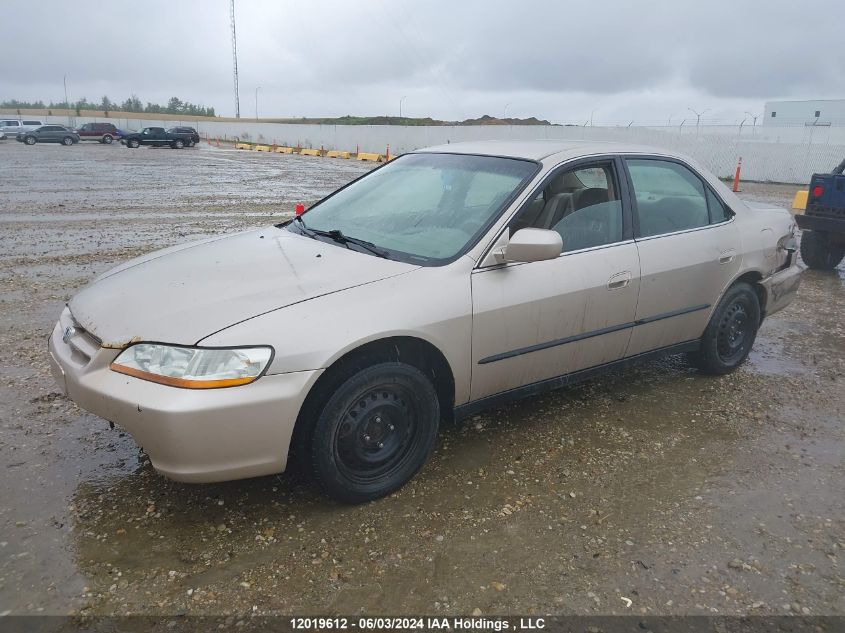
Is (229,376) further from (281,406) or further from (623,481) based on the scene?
(623,481)

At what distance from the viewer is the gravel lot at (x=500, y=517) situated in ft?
8.18

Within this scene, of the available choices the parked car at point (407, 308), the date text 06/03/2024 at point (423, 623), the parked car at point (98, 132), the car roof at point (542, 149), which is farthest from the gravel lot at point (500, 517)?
the parked car at point (98, 132)

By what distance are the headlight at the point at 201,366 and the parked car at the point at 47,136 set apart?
4949 cm

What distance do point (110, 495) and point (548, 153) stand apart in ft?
9.60

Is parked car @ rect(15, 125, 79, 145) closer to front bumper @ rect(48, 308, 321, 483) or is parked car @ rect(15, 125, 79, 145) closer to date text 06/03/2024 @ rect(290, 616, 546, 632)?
front bumper @ rect(48, 308, 321, 483)

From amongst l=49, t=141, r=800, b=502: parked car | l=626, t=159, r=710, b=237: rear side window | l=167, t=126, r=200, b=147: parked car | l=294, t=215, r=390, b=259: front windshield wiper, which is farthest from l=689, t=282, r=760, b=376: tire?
l=167, t=126, r=200, b=147: parked car

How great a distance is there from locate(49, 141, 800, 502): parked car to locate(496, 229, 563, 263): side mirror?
10mm

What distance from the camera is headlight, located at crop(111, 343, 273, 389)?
2568mm

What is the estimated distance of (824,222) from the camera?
324 inches

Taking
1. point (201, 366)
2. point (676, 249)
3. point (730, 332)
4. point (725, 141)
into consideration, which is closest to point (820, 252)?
point (730, 332)

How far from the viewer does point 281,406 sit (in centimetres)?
265

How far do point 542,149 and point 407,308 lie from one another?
1532mm

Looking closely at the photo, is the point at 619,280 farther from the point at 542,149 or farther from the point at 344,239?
the point at 344,239

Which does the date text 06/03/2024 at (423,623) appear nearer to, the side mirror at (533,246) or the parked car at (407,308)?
the parked car at (407,308)
